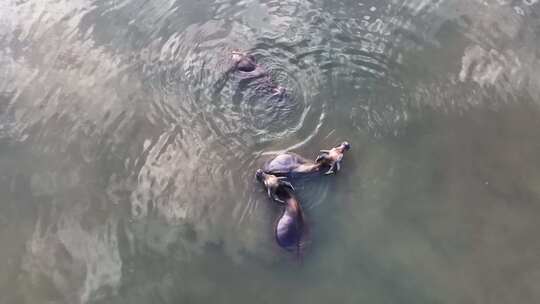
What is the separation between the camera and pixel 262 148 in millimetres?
7219

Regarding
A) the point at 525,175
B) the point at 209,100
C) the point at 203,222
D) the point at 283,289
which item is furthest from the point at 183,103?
the point at 525,175

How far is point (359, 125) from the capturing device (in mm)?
7387

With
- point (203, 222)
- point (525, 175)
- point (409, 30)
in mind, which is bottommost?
point (525, 175)

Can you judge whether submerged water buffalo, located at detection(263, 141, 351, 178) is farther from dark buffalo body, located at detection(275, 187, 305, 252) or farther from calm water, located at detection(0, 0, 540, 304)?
dark buffalo body, located at detection(275, 187, 305, 252)

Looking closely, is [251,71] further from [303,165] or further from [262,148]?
[303,165]

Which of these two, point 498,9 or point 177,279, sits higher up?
point 498,9

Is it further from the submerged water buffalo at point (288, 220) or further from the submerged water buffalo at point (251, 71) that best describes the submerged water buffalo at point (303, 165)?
the submerged water buffalo at point (251, 71)

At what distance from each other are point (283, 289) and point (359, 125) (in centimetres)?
250

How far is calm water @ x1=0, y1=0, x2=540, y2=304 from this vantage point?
6449 millimetres

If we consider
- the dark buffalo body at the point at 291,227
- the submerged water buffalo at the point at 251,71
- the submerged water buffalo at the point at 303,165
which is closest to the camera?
the dark buffalo body at the point at 291,227

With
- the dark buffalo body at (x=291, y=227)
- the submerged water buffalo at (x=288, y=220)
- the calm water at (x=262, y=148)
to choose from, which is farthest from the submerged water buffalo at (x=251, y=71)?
the dark buffalo body at (x=291, y=227)

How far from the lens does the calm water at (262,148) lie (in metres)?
6.45

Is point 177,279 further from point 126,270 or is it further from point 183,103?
point 183,103

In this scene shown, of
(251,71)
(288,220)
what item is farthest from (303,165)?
(251,71)
